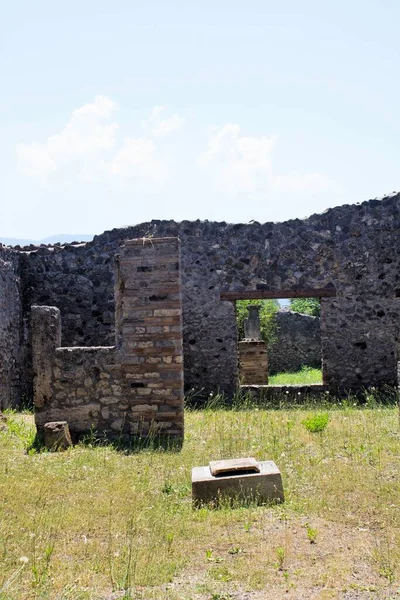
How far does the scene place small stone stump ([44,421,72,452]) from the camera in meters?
7.23

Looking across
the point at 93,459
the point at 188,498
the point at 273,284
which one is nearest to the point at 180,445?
the point at 93,459

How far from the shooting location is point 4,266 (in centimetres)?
Answer: 1112

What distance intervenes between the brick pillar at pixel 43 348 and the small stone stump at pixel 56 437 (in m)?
0.51

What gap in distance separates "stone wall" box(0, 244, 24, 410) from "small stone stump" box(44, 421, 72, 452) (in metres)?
3.54

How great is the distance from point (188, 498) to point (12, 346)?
22.3ft

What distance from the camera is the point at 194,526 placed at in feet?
15.3

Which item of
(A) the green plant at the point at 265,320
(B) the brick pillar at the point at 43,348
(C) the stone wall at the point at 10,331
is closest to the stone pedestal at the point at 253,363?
(A) the green plant at the point at 265,320

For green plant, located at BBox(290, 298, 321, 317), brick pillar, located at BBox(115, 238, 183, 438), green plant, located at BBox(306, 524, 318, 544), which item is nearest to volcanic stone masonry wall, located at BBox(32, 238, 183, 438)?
brick pillar, located at BBox(115, 238, 183, 438)

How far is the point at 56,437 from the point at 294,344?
50.4 feet

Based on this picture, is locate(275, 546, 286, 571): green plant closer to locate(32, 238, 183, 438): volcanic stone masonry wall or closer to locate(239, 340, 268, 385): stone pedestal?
locate(32, 238, 183, 438): volcanic stone masonry wall

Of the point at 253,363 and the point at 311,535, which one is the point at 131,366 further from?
the point at 253,363

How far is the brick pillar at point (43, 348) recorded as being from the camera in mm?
7762

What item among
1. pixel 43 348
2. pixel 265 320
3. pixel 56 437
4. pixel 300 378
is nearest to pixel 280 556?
pixel 56 437

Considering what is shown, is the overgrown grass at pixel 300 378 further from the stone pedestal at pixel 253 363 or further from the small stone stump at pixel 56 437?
the small stone stump at pixel 56 437
